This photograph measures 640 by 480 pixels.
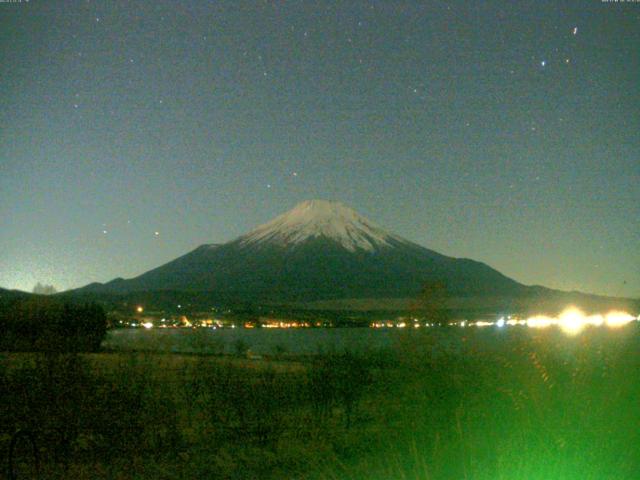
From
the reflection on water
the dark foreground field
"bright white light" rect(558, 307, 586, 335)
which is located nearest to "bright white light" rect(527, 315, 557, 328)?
"bright white light" rect(558, 307, 586, 335)

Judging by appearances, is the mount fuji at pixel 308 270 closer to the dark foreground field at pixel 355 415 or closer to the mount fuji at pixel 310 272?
the mount fuji at pixel 310 272

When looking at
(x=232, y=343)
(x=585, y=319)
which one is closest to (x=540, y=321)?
(x=585, y=319)

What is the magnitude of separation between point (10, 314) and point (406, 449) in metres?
23.1

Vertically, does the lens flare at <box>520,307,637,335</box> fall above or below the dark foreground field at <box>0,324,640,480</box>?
above

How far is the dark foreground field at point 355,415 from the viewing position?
8.48 m

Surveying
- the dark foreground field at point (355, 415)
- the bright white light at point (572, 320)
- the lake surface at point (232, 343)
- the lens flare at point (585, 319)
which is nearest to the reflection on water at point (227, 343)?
the lake surface at point (232, 343)

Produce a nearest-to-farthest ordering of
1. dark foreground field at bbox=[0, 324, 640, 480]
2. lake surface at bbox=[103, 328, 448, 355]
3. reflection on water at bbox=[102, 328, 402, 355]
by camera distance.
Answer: dark foreground field at bbox=[0, 324, 640, 480] < lake surface at bbox=[103, 328, 448, 355] < reflection on water at bbox=[102, 328, 402, 355]

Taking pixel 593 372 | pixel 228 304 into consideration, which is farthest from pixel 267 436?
pixel 228 304

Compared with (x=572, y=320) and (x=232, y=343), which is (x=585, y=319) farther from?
(x=232, y=343)

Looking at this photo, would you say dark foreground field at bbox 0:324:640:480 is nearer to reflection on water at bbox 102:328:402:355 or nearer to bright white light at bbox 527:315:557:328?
reflection on water at bbox 102:328:402:355

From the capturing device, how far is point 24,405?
1278 centimetres

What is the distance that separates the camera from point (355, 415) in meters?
14.7

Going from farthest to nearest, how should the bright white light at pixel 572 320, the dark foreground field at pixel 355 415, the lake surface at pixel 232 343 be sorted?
the bright white light at pixel 572 320 → the lake surface at pixel 232 343 → the dark foreground field at pixel 355 415

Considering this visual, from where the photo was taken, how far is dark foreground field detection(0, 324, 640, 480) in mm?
8484
